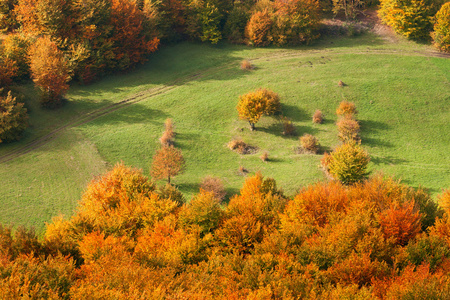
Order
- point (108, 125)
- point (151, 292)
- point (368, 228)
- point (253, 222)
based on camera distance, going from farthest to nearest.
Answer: point (108, 125) < point (253, 222) < point (368, 228) < point (151, 292)

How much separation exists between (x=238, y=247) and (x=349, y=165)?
58.4 feet

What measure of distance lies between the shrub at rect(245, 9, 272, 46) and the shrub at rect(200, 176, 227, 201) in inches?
1493

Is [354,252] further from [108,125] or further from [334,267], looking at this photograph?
[108,125]

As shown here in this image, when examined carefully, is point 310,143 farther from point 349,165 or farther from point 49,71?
point 49,71

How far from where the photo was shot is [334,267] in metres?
Answer: 30.8

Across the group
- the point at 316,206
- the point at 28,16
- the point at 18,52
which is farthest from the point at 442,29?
the point at 18,52

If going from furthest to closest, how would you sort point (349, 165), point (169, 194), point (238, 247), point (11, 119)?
point (11, 119) < point (349, 165) < point (169, 194) < point (238, 247)

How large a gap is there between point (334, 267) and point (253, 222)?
8196mm

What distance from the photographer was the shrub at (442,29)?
6938 centimetres

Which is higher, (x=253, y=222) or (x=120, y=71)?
(x=120, y=71)

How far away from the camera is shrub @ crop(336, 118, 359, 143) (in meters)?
55.2

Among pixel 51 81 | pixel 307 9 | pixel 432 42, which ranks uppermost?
pixel 307 9

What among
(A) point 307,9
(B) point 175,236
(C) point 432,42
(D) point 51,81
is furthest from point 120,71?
(C) point 432,42

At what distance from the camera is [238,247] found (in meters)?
34.8
